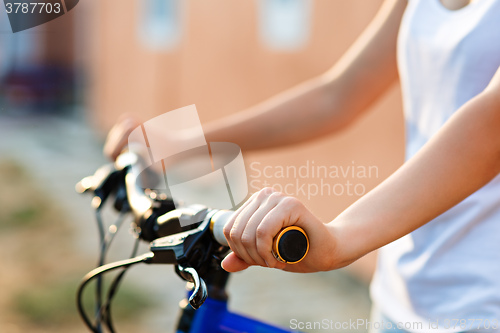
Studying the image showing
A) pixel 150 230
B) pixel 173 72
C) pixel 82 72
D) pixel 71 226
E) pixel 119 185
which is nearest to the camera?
pixel 150 230

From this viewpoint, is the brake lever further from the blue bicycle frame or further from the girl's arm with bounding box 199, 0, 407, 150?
the girl's arm with bounding box 199, 0, 407, 150

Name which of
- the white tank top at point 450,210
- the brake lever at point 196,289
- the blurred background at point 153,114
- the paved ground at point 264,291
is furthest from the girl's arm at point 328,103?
the paved ground at point 264,291

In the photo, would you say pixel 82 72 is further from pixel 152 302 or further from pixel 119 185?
pixel 119 185

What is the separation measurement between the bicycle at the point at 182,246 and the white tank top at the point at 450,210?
0.29 metres

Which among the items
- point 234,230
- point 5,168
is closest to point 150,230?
point 234,230

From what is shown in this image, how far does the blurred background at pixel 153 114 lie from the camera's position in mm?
4289

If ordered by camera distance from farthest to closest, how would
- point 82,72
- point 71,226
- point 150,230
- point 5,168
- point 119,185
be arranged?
1. point 82,72
2. point 5,168
3. point 71,226
4. point 119,185
5. point 150,230

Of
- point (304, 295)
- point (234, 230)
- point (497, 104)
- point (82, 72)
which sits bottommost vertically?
point (304, 295)

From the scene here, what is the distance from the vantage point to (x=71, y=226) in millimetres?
6090

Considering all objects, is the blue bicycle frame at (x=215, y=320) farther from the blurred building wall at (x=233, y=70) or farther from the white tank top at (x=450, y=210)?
the blurred building wall at (x=233, y=70)

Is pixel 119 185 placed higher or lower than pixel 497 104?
lower

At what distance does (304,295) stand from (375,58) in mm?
3269

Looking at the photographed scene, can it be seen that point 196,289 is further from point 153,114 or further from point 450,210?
point 153,114

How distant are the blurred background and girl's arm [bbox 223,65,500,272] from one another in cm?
83
